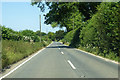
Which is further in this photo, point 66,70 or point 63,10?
point 63,10

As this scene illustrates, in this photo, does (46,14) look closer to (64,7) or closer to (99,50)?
(64,7)

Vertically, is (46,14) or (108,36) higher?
(46,14)

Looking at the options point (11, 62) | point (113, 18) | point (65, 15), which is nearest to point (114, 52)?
point (113, 18)

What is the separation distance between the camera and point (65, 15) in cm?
3475

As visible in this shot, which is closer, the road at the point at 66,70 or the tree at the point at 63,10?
the road at the point at 66,70

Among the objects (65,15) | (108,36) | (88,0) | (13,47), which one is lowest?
(13,47)

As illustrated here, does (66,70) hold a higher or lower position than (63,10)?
lower

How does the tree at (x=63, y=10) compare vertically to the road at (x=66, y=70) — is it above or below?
above

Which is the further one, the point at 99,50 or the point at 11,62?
the point at 99,50

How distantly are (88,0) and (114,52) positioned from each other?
763 inches

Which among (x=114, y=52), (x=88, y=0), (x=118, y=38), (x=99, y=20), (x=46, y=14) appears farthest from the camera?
(x=46, y=14)

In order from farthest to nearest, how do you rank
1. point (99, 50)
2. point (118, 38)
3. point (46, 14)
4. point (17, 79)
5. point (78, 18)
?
point (78, 18), point (46, 14), point (99, 50), point (118, 38), point (17, 79)

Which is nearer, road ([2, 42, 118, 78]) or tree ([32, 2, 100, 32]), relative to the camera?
road ([2, 42, 118, 78])

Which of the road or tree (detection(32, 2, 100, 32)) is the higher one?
tree (detection(32, 2, 100, 32))
